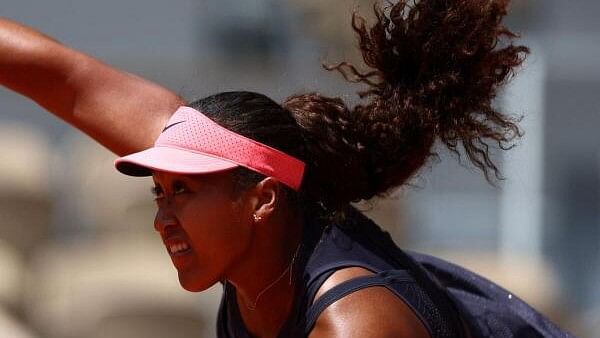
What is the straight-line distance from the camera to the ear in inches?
115

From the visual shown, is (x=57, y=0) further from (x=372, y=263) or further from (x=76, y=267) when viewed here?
(x=372, y=263)

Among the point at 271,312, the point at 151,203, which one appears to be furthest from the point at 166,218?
the point at 151,203

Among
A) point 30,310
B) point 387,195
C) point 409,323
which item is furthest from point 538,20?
point 409,323

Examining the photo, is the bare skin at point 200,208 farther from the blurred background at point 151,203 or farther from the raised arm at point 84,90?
the blurred background at point 151,203

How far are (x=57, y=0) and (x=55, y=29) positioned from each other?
230 millimetres

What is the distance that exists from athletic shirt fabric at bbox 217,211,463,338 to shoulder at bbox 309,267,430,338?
15mm

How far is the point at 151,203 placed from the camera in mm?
6707

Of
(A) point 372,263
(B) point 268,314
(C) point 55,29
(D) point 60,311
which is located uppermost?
(A) point 372,263

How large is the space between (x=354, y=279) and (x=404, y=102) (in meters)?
0.51

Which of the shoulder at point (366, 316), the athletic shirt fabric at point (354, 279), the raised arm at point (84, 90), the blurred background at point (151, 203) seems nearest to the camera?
the shoulder at point (366, 316)

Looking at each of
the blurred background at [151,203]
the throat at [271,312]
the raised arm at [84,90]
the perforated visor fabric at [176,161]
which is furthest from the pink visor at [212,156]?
the blurred background at [151,203]

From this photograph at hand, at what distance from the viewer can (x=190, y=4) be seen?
8234mm

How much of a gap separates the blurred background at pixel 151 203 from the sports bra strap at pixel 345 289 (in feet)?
9.83

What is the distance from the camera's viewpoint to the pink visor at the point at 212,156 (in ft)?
9.41
